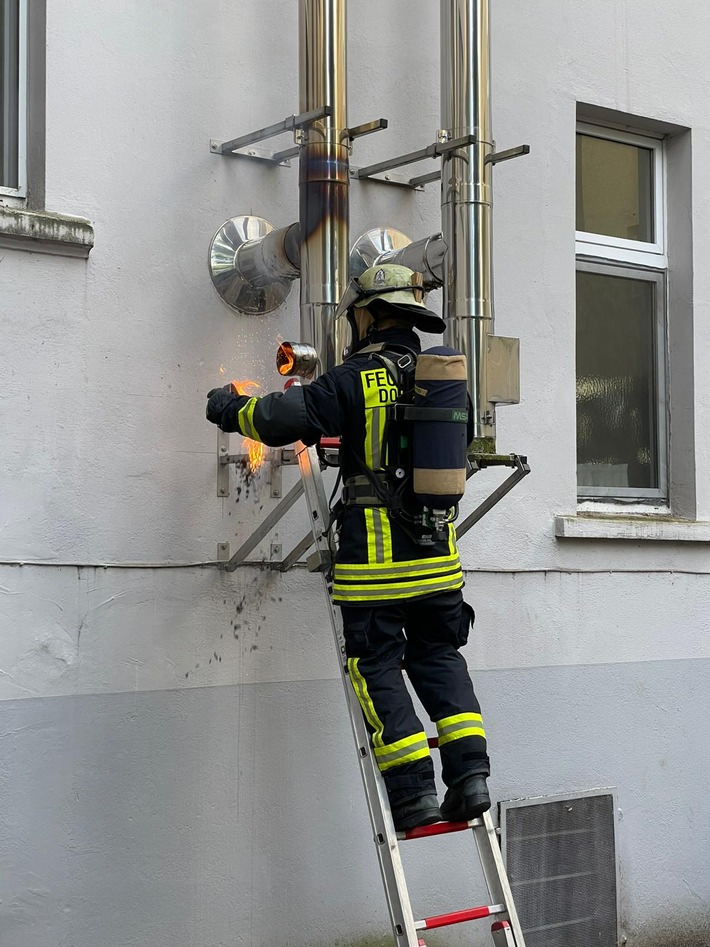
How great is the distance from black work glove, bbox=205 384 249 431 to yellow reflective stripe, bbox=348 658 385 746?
839 millimetres

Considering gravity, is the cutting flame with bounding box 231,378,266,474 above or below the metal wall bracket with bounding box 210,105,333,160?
below

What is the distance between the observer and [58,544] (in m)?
4.29

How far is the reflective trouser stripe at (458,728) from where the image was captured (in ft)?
13.1

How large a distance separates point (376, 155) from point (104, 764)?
8.49 ft

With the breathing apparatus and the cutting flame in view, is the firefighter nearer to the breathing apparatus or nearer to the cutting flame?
the breathing apparatus

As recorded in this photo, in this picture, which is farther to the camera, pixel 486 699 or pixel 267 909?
pixel 486 699

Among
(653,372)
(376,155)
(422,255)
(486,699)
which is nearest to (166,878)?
(486,699)

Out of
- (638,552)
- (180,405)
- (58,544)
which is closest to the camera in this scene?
(58,544)

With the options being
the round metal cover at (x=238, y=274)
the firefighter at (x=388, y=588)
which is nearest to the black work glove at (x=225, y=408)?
the firefighter at (x=388, y=588)

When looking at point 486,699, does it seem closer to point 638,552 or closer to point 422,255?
point 638,552

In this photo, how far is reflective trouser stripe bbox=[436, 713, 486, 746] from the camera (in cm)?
400

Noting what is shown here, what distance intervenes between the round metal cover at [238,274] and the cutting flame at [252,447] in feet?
0.91

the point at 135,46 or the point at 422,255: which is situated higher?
the point at 135,46

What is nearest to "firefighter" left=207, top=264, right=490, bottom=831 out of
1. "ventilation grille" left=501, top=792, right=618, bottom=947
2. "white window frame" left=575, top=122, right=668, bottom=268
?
"ventilation grille" left=501, top=792, right=618, bottom=947
